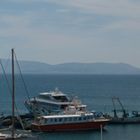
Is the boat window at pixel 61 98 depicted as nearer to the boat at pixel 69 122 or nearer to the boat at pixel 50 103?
the boat at pixel 50 103

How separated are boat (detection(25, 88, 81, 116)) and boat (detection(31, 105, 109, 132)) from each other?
6.07 metres

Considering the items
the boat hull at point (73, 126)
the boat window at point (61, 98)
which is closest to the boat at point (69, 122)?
the boat hull at point (73, 126)

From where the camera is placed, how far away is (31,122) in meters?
67.4

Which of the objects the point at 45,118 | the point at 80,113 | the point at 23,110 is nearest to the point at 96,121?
the point at 80,113

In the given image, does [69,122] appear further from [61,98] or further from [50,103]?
[50,103]

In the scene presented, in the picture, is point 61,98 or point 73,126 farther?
point 61,98

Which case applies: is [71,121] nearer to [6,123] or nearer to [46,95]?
[6,123]

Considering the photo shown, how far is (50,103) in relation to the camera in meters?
78.9

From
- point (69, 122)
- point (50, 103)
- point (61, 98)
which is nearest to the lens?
point (69, 122)

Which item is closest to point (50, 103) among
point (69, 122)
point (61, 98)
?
point (61, 98)

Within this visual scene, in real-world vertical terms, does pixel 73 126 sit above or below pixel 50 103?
below

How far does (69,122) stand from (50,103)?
11.8 m

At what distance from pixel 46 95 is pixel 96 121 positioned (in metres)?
15.0

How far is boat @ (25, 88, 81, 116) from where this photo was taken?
7688 centimetres
